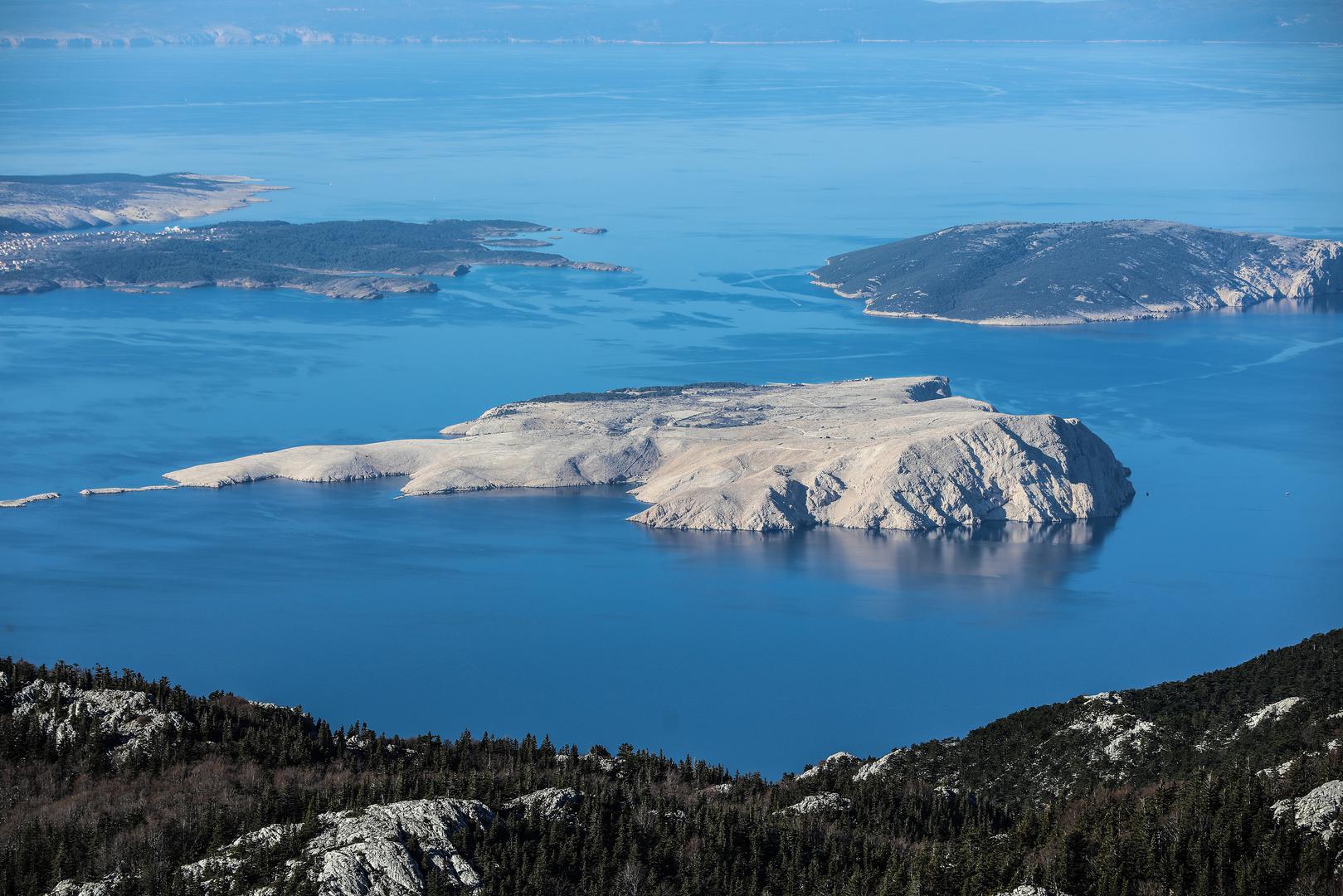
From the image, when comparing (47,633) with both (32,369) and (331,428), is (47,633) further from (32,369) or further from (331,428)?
(32,369)

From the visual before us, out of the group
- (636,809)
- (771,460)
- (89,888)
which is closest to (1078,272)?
(771,460)

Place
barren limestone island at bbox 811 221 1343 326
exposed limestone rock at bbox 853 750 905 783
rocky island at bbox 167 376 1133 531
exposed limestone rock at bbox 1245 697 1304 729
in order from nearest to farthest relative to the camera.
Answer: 1. exposed limestone rock at bbox 1245 697 1304 729
2. exposed limestone rock at bbox 853 750 905 783
3. rocky island at bbox 167 376 1133 531
4. barren limestone island at bbox 811 221 1343 326

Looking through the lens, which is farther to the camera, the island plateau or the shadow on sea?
the shadow on sea

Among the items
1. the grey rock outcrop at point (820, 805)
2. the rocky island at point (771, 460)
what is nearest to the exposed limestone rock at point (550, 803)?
the grey rock outcrop at point (820, 805)

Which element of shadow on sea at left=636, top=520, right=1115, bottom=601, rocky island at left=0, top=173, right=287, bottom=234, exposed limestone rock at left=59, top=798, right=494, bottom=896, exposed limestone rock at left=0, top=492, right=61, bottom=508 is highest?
rocky island at left=0, top=173, right=287, bottom=234

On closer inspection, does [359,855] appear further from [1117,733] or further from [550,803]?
[1117,733]

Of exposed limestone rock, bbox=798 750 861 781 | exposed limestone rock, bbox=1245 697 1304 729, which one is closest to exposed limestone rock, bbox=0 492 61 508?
exposed limestone rock, bbox=798 750 861 781

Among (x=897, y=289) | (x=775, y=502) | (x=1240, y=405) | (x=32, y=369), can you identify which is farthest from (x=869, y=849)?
(x=897, y=289)

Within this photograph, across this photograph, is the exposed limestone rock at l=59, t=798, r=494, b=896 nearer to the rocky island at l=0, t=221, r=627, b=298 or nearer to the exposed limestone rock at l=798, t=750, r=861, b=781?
the exposed limestone rock at l=798, t=750, r=861, b=781
